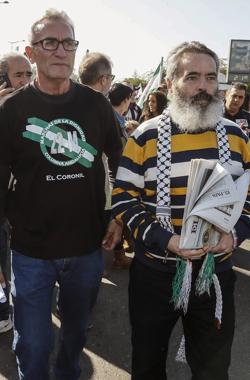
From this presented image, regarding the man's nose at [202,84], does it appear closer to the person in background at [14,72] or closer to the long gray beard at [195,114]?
the long gray beard at [195,114]

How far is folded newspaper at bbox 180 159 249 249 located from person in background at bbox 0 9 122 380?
57 cm

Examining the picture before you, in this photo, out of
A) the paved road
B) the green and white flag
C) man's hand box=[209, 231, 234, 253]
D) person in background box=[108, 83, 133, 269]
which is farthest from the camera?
the green and white flag

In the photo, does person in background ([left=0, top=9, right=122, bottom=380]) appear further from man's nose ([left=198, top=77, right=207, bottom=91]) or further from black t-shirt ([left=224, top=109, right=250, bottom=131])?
black t-shirt ([left=224, top=109, right=250, bottom=131])

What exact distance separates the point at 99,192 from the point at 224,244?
2.33 feet

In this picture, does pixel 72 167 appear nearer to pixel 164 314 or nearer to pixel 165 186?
pixel 165 186

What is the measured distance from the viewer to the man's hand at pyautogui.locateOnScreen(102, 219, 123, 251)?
7.16ft

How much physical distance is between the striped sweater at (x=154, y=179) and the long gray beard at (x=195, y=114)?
0.04 meters

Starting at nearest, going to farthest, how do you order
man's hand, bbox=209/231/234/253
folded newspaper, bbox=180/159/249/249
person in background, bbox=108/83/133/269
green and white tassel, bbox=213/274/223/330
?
folded newspaper, bbox=180/159/249/249, man's hand, bbox=209/231/234/253, green and white tassel, bbox=213/274/223/330, person in background, bbox=108/83/133/269

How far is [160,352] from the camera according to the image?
2074 mm

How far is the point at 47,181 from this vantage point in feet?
6.37

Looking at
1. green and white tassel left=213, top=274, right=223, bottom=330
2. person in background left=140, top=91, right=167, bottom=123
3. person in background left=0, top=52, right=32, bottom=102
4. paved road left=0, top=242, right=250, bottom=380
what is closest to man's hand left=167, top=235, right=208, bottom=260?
green and white tassel left=213, top=274, right=223, bottom=330

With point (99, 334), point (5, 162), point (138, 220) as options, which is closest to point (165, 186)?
point (138, 220)

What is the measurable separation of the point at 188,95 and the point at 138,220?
2.11ft

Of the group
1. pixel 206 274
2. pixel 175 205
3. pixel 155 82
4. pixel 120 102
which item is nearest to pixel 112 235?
pixel 175 205
